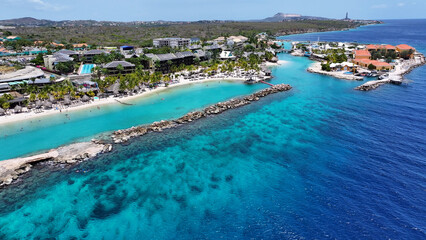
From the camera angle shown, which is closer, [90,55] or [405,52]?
[90,55]

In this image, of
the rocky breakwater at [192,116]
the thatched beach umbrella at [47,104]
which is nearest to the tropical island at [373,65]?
the rocky breakwater at [192,116]

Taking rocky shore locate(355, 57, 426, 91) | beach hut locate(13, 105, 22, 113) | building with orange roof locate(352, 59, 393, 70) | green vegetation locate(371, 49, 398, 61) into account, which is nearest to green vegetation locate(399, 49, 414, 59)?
green vegetation locate(371, 49, 398, 61)

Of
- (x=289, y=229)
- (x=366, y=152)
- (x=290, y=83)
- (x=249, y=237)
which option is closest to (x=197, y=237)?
(x=249, y=237)

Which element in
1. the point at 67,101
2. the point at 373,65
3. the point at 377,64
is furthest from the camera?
the point at 377,64

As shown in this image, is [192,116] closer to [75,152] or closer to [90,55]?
[75,152]

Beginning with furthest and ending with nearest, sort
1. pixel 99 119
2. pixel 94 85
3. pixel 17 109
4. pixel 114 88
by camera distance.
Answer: pixel 94 85 → pixel 114 88 → pixel 17 109 → pixel 99 119

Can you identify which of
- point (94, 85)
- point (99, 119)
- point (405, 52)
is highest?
point (405, 52)

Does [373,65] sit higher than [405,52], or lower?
lower

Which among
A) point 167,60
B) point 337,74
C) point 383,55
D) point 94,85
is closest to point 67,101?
point 94,85
